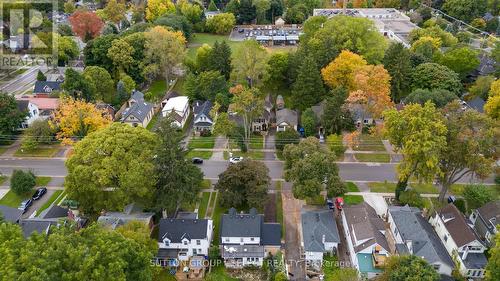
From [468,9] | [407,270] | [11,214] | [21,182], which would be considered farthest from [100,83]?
[468,9]

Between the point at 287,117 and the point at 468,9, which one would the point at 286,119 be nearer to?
the point at 287,117

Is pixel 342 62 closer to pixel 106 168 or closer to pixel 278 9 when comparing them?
pixel 106 168

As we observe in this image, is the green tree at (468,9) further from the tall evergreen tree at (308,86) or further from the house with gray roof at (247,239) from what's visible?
the house with gray roof at (247,239)

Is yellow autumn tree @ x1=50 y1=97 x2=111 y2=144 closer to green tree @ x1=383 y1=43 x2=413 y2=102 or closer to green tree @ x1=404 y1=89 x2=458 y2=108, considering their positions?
green tree @ x1=404 y1=89 x2=458 y2=108

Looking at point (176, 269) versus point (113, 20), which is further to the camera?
point (113, 20)

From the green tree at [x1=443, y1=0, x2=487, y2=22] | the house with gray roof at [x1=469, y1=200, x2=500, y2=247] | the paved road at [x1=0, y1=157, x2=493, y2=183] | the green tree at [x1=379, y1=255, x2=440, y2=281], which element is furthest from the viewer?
the green tree at [x1=443, y1=0, x2=487, y2=22]

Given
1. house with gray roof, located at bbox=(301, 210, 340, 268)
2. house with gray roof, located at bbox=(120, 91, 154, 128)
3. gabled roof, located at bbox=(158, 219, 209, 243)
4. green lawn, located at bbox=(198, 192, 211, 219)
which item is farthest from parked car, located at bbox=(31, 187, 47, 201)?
house with gray roof, located at bbox=(301, 210, 340, 268)

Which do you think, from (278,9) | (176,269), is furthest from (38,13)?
(176,269)
